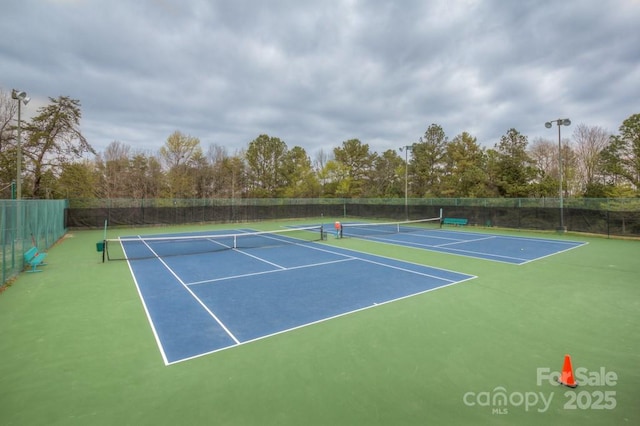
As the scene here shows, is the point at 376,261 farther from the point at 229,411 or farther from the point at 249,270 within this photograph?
the point at 229,411

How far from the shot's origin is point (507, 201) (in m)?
26.3

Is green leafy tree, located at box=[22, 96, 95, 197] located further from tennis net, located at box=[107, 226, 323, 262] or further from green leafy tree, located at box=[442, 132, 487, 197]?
green leafy tree, located at box=[442, 132, 487, 197]

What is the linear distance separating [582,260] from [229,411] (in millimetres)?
14785

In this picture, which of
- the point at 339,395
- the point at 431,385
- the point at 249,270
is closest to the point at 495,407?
the point at 431,385

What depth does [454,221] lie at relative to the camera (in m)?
27.7

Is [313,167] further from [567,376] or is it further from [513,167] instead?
[567,376]

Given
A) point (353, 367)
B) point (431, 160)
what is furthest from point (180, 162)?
point (353, 367)

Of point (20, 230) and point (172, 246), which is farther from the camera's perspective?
point (172, 246)

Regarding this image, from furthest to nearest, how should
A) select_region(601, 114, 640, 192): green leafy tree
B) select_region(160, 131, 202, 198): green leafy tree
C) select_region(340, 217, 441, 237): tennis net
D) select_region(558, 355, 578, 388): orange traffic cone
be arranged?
1. select_region(160, 131, 202, 198): green leafy tree
2. select_region(601, 114, 640, 192): green leafy tree
3. select_region(340, 217, 441, 237): tennis net
4. select_region(558, 355, 578, 388): orange traffic cone

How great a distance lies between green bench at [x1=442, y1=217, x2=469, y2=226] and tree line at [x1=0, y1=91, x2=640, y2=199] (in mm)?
6593

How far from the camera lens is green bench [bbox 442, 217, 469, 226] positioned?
27.1m

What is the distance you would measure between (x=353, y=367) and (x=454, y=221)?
25.7 m

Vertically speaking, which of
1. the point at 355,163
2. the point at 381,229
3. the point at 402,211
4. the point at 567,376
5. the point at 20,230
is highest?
the point at 355,163

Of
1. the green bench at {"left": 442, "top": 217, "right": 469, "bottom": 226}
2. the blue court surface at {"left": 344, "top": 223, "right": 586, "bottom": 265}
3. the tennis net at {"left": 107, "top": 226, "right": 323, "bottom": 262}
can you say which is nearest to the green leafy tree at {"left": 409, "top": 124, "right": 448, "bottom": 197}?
the green bench at {"left": 442, "top": 217, "right": 469, "bottom": 226}
